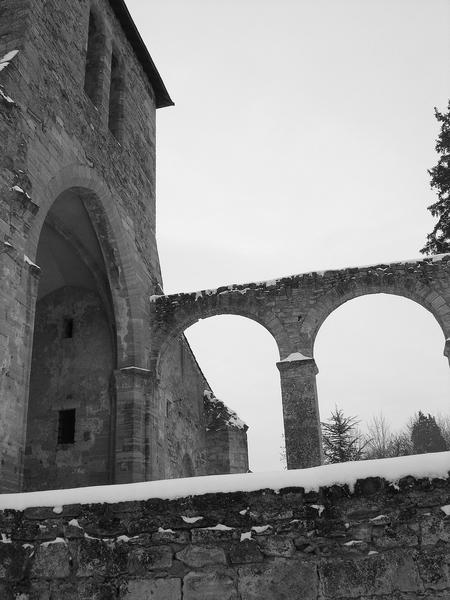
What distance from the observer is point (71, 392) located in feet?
37.7

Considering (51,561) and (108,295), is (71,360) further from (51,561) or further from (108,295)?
(51,561)

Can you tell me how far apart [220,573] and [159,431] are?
24.8 feet

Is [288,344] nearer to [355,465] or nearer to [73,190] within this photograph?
[73,190]

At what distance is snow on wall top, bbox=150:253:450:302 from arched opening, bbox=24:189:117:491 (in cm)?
135

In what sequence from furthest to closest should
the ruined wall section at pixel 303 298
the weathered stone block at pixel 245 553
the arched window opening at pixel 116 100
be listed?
the arched window opening at pixel 116 100 < the ruined wall section at pixel 303 298 < the weathered stone block at pixel 245 553

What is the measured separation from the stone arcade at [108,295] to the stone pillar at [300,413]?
18mm

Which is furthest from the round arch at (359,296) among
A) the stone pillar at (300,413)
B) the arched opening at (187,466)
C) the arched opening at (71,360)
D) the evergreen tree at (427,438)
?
the evergreen tree at (427,438)

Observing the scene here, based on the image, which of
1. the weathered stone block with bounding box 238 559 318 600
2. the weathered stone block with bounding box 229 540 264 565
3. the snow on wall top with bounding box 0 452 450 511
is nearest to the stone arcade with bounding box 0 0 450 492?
the snow on wall top with bounding box 0 452 450 511

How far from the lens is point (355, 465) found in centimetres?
403

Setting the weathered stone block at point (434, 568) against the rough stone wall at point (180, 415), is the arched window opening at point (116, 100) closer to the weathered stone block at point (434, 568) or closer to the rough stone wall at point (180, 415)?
the rough stone wall at point (180, 415)

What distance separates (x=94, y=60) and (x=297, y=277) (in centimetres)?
592

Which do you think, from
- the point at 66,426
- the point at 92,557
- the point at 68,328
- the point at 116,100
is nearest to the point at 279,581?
the point at 92,557

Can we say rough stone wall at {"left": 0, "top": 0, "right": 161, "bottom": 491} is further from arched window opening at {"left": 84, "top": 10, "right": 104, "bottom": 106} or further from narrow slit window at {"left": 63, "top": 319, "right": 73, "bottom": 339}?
narrow slit window at {"left": 63, "top": 319, "right": 73, "bottom": 339}

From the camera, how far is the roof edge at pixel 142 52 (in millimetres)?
13086
